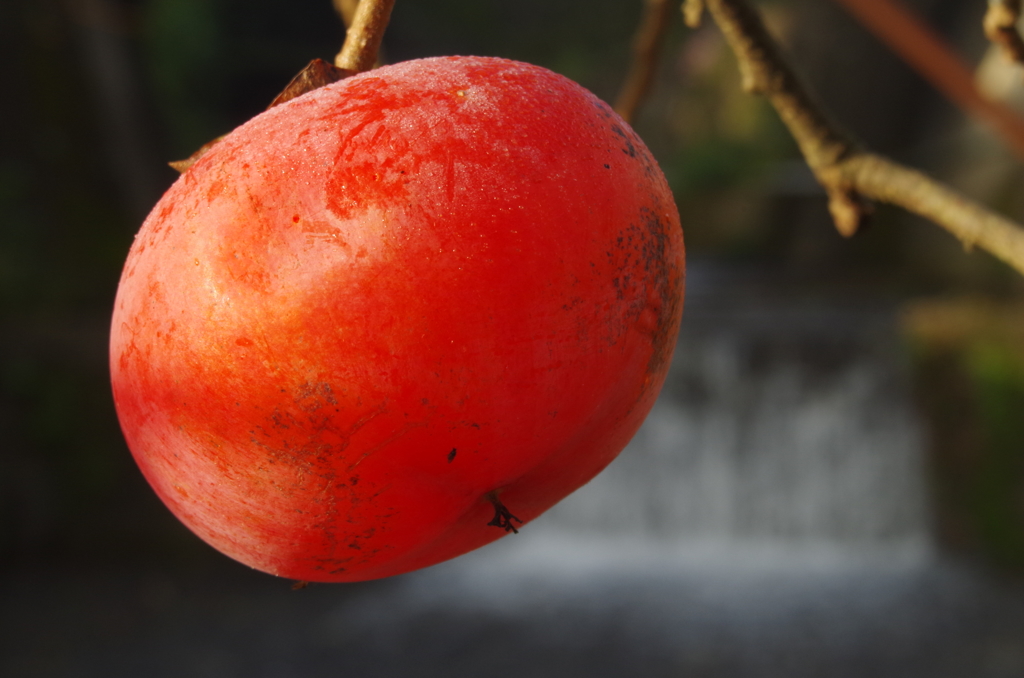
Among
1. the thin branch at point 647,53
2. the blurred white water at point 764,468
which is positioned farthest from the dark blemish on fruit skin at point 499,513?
the blurred white water at point 764,468

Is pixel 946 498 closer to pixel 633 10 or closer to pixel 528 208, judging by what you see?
pixel 528 208

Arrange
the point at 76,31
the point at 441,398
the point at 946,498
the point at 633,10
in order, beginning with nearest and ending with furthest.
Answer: the point at 441,398 → the point at 946,498 → the point at 76,31 → the point at 633,10

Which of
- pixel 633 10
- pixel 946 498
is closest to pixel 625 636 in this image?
pixel 946 498

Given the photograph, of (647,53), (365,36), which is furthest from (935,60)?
(365,36)

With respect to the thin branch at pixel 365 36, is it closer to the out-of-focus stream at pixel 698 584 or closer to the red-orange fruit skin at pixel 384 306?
the red-orange fruit skin at pixel 384 306

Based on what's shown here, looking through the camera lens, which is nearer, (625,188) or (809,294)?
(625,188)

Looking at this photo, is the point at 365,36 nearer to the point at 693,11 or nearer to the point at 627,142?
the point at 627,142
